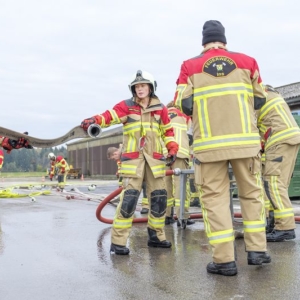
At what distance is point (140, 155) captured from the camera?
16.2 ft

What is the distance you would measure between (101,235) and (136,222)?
118cm

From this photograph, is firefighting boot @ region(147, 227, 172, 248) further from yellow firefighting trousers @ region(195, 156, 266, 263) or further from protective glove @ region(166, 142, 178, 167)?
yellow firefighting trousers @ region(195, 156, 266, 263)

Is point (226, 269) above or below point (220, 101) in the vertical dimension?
below

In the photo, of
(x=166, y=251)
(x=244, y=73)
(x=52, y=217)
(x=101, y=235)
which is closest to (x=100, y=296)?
(x=166, y=251)

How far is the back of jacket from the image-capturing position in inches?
153

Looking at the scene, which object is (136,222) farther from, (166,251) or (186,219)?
(166,251)

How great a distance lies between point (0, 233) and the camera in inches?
246

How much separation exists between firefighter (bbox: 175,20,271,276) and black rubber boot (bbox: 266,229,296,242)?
124cm

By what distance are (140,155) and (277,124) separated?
1675 mm

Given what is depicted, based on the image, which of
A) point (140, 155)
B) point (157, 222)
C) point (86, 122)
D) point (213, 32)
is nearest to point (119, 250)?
point (157, 222)

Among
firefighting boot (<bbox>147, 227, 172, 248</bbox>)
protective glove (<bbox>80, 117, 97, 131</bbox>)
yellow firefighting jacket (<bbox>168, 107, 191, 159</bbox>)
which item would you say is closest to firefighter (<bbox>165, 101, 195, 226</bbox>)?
yellow firefighting jacket (<bbox>168, 107, 191, 159</bbox>)

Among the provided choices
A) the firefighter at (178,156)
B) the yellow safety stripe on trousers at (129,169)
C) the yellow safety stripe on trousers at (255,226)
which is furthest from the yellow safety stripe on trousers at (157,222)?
the firefighter at (178,156)

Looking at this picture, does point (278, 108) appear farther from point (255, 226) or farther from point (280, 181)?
point (255, 226)

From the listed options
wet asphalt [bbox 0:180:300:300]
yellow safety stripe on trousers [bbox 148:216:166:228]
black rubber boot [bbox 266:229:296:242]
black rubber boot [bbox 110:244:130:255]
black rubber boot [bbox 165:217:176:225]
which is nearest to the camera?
wet asphalt [bbox 0:180:300:300]
